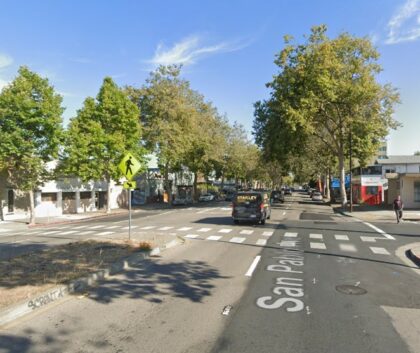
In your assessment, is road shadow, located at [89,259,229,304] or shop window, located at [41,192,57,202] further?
shop window, located at [41,192,57,202]

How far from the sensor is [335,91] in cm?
3875

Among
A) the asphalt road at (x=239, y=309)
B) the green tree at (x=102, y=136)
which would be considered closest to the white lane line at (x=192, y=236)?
the asphalt road at (x=239, y=309)

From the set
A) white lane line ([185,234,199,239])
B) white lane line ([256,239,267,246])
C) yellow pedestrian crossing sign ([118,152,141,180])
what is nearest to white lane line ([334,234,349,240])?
white lane line ([256,239,267,246])

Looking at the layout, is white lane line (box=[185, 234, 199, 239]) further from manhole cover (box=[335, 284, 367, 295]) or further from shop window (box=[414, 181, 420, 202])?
shop window (box=[414, 181, 420, 202])

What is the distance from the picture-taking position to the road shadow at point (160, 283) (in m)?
8.21

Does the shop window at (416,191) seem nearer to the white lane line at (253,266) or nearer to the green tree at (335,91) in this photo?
the green tree at (335,91)

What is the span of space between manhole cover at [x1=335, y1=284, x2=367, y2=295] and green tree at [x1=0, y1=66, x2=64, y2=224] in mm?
23934

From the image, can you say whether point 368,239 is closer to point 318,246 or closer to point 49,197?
point 318,246

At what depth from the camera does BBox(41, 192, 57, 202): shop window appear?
121 feet

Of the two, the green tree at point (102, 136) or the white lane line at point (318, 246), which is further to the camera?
the green tree at point (102, 136)

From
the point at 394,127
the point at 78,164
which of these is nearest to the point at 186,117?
the point at 78,164

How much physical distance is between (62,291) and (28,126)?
22.6 meters

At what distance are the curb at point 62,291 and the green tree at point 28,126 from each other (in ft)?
60.9

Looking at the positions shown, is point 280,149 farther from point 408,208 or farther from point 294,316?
point 294,316
